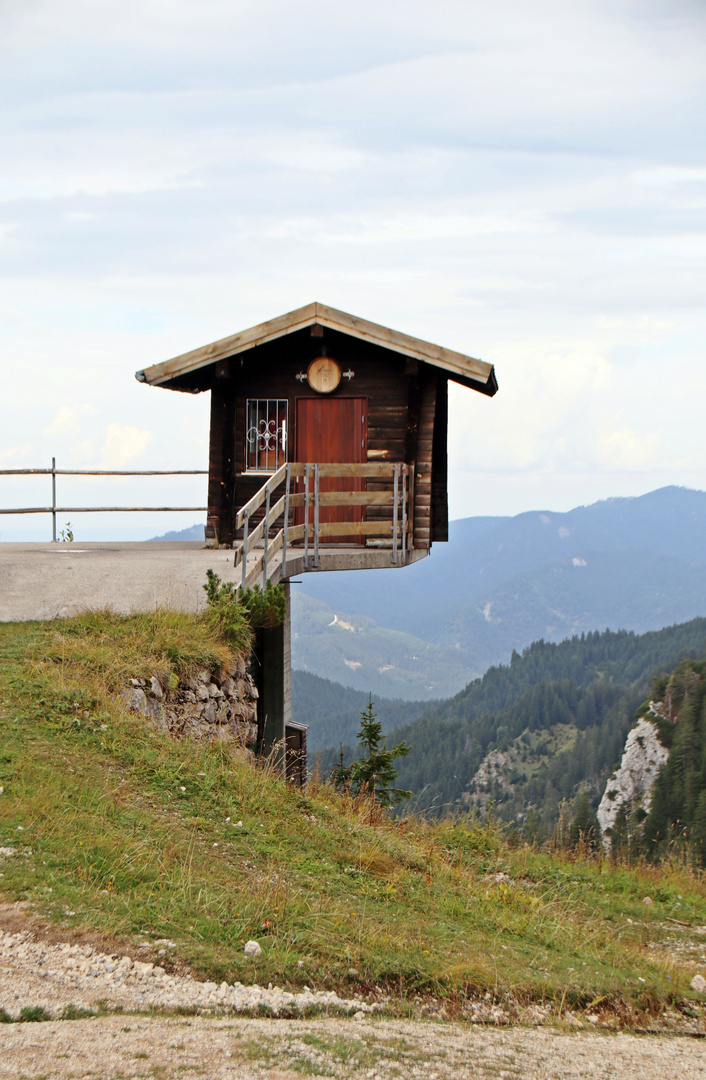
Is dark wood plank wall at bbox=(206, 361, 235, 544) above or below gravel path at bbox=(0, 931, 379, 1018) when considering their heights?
above

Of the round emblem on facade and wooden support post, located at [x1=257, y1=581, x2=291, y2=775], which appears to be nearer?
wooden support post, located at [x1=257, y1=581, x2=291, y2=775]

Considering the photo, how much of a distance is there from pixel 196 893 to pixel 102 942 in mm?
863

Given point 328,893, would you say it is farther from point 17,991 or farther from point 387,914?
point 17,991

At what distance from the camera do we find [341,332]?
1592 centimetres

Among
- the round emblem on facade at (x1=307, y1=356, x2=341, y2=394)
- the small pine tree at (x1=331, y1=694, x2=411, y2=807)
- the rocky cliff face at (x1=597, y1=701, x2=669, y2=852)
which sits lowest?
the rocky cliff face at (x1=597, y1=701, x2=669, y2=852)

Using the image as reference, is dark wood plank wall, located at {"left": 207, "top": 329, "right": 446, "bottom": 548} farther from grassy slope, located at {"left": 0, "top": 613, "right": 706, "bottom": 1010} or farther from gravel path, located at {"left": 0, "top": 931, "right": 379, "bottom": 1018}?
gravel path, located at {"left": 0, "top": 931, "right": 379, "bottom": 1018}

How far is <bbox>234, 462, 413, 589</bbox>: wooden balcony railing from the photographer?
39.9 ft

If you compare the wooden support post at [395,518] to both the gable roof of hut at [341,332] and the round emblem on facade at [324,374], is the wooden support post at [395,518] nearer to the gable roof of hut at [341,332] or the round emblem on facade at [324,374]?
the gable roof of hut at [341,332]

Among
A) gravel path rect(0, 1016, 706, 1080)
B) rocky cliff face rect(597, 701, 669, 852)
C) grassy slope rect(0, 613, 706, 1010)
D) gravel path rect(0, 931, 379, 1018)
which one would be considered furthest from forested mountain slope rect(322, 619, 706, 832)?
gravel path rect(0, 931, 379, 1018)

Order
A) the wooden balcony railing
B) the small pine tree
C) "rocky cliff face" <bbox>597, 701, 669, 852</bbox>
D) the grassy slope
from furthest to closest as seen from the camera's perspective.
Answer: "rocky cliff face" <bbox>597, 701, 669, 852</bbox>, the small pine tree, the wooden balcony railing, the grassy slope

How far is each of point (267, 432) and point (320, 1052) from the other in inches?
545

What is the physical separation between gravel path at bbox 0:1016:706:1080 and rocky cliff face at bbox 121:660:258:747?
4565 mm

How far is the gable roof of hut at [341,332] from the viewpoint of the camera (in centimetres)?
1572

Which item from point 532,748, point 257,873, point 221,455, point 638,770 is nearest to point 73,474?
point 221,455
